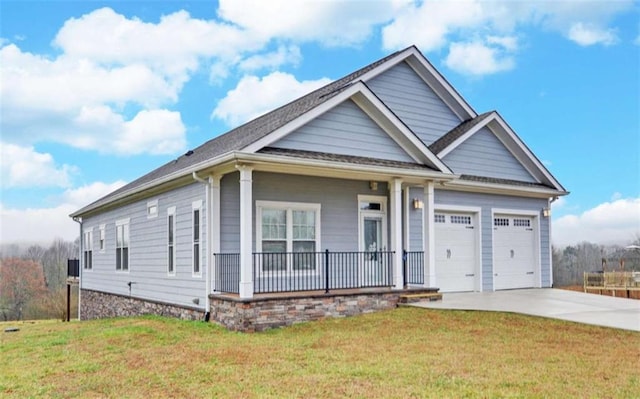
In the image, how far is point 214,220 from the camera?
11.8 meters

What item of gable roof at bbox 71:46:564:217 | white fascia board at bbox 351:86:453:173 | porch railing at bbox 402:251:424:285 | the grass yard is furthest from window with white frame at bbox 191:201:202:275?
porch railing at bbox 402:251:424:285

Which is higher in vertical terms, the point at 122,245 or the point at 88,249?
the point at 122,245

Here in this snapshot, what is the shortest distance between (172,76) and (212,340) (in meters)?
8.83

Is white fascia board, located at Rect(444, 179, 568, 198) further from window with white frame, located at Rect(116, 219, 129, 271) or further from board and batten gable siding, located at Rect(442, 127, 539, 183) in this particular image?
window with white frame, located at Rect(116, 219, 129, 271)

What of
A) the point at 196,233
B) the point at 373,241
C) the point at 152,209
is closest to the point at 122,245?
the point at 152,209

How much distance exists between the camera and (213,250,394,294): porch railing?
11.7 metres

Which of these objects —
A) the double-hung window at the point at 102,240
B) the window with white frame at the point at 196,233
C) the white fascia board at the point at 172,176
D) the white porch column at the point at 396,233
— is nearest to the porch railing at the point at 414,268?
the white porch column at the point at 396,233

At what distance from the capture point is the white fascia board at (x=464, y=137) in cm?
1540

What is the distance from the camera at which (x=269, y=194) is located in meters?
12.4

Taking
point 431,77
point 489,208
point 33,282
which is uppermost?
point 431,77

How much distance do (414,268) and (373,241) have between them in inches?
46.8

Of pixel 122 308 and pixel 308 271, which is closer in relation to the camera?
pixel 308 271

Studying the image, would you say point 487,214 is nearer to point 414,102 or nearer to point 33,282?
point 414,102

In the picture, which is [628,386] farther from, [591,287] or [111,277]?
Answer: [111,277]
